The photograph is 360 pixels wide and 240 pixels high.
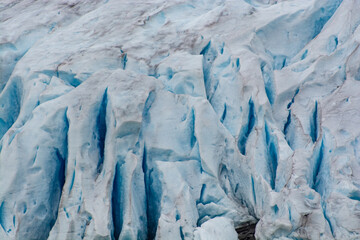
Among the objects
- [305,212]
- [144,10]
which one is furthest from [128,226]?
[144,10]

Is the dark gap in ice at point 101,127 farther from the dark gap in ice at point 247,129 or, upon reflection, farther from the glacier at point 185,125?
the dark gap in ice at point 247,129

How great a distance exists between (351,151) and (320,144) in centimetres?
45

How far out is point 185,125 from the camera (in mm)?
7125

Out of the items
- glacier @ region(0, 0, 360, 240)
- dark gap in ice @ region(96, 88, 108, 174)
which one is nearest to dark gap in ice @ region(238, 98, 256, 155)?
glacier @ region(0, 0, 360, 240)

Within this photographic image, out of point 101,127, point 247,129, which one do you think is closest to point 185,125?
point 247,129

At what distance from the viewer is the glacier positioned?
6.23 metres

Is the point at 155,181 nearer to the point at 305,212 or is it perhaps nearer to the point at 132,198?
the point at 132,198

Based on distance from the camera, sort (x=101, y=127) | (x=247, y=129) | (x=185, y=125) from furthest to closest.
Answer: (x=247, y=129)
(x=185, y=125)
(x=101, y=127)

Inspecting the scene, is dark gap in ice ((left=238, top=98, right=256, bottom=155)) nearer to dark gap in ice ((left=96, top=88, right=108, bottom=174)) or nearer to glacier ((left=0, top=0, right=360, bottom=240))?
glacier ((left=0, top=0, right=360, bottom=240))

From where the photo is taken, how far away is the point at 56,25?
913 centimetres

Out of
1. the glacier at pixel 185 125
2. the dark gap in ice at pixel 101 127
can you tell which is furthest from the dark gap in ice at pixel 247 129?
the dark gap in ice at pixel 101 127

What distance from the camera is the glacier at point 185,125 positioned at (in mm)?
6227

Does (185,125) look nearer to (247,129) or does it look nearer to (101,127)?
(247,129)

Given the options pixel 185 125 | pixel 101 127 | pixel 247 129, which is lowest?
pixel 247 129
